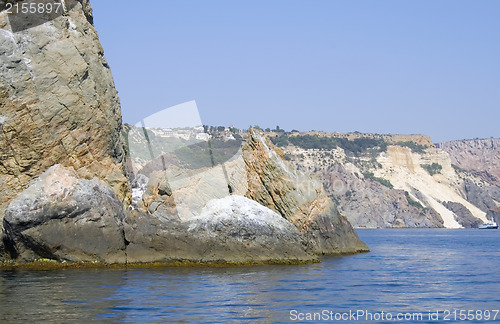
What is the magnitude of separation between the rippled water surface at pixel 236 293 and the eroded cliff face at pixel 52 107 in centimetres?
456

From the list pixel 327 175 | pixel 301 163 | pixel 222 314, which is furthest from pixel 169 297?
pixel 301 163

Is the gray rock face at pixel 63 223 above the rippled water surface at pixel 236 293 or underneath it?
above

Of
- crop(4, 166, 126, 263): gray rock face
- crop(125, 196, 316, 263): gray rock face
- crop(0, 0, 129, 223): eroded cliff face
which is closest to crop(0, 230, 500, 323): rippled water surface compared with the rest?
crop(125, 196, 316, 263): gray rock face

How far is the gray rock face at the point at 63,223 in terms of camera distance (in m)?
25.4

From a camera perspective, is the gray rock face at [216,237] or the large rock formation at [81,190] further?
the gray rock face at [216,237]

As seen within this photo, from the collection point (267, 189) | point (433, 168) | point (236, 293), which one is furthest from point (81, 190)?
point (433, 168)

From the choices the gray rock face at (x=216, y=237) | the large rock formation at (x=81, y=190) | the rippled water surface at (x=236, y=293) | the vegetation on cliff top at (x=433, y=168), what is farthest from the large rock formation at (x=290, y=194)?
the vegetation on cliff top at (x=433, y=168)

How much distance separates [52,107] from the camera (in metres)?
27.3

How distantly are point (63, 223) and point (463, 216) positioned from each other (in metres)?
105

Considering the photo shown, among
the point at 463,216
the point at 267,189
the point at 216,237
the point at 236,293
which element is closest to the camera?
the point at 236,293

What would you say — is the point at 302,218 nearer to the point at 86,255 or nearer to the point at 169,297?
the point at 86,255

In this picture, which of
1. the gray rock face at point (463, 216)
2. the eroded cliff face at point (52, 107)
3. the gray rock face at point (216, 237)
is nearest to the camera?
the eroded cliff face at point (52, 107)

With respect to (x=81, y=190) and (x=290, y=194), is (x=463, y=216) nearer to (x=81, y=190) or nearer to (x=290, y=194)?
(x=290, y=194)

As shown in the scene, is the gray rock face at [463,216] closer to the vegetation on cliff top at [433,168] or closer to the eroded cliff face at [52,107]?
the vegetation on cliff top at [433,168]
